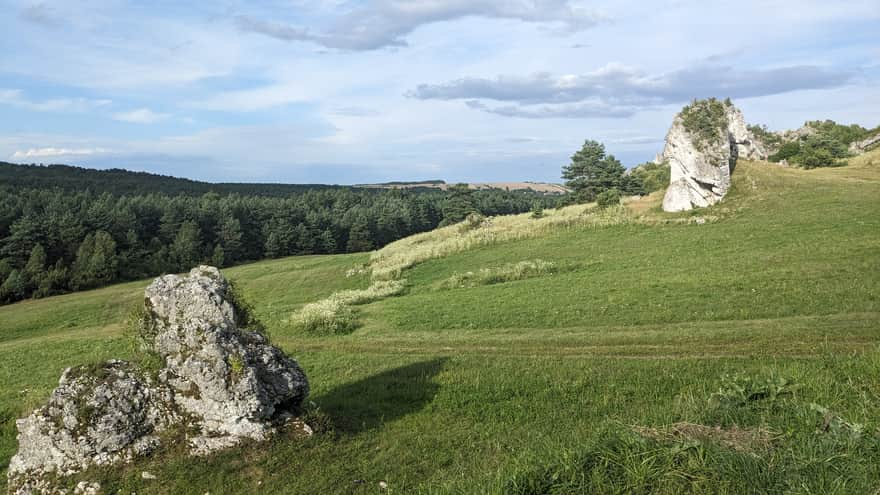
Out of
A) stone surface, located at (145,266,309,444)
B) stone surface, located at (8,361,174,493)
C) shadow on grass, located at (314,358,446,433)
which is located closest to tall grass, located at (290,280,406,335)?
shadow on grass, located at (314,358,446,433)

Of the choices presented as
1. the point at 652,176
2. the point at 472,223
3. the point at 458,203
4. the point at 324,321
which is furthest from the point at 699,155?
the point at 458,203

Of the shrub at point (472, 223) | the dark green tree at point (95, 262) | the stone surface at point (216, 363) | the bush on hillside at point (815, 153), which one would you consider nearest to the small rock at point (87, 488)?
the stone surface at point (216, 363)

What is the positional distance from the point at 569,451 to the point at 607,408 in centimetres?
495

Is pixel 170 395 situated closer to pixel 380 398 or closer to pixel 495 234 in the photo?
pixel 380 398

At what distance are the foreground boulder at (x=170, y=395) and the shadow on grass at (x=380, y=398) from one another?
1550mm

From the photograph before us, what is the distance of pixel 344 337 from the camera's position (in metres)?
24.3

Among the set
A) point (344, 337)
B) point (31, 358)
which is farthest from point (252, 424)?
point (31, 358)

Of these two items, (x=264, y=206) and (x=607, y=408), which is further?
(x=264, y=206)

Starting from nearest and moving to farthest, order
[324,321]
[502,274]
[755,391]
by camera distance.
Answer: [755,391] → [324,321] → [502,274]

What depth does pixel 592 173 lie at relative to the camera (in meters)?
87.9

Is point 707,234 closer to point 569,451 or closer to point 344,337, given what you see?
point 344,337

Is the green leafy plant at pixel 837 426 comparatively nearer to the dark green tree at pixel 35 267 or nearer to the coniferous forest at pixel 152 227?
the coniferous forest at pixel 152 227

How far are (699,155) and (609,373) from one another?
33.0 meters

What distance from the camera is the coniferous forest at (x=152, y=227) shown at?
2665 inches
